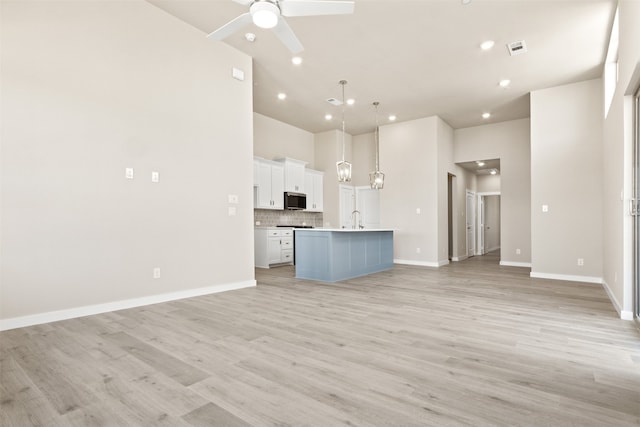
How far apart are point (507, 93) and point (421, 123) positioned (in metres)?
1.90

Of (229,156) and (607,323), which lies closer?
(607,323)

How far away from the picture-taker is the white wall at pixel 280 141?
25.3ft

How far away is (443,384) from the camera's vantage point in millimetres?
1942

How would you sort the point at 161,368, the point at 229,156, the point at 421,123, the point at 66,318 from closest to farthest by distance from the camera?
the point at 161,368, the point at 66,318, the point at 229,156, the point at 421,123

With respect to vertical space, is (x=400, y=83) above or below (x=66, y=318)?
above

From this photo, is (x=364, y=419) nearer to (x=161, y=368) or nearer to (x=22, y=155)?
(x=161, y=368)

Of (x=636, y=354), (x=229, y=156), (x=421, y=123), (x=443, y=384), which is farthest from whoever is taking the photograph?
(x=421, y=123)

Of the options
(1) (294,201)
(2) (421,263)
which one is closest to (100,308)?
(1) (294,201)

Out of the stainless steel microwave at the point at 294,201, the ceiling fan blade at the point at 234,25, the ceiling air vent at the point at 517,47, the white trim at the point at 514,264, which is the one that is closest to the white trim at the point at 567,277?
the white trim at the point at 514,264

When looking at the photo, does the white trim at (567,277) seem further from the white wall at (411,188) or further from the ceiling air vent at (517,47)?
the ceiling air vent at (517,47)

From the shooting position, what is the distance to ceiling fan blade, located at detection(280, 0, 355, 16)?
105 inches

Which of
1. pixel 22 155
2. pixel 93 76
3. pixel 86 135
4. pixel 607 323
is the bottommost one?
pixel 607 323

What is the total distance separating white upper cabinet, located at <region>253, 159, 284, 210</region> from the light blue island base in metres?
1.85

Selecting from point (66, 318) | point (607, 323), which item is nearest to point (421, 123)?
point (607, 323)
